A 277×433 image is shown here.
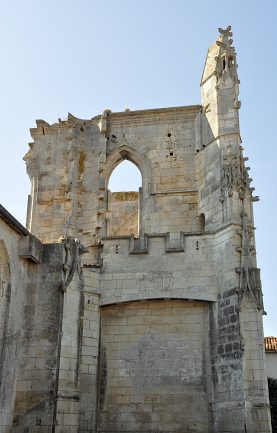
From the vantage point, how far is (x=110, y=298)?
14.0 m

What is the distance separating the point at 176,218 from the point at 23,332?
599 cm

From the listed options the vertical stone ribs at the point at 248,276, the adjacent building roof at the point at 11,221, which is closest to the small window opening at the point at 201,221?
the vertical stone ribs at the point at 248,276

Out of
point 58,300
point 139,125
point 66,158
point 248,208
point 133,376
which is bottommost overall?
point 133,376

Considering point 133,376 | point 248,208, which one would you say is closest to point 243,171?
point 248,208

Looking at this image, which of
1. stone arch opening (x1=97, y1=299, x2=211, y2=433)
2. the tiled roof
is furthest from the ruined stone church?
the tiled roof

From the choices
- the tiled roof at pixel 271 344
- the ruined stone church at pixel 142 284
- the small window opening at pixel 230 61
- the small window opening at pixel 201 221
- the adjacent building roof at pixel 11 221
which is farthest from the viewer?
the tiled roof at pixel 271 344

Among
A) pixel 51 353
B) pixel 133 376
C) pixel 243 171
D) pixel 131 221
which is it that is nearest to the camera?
pixel 51 353

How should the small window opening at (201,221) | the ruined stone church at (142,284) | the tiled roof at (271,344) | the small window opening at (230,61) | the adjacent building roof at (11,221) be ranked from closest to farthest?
the adjacent building roof at (11,221), the ruined stone church at (142,284), the small window opening at (201,221), the small window opening at (230,61), the tiled roof at (271,344)

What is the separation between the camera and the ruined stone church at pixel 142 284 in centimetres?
1091

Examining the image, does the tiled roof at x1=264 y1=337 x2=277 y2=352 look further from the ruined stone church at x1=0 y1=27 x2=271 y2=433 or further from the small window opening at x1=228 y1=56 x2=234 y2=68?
the small window opening at x1=228 y1=56 x2=234 y2=68

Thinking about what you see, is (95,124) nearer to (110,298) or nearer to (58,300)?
(110,298)

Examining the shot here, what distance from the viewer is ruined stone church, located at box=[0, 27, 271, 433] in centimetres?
1091

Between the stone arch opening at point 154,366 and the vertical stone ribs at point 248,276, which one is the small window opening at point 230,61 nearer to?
the vertical stone ribs at point 248,276

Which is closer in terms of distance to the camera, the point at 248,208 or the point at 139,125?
the point at 248,208
